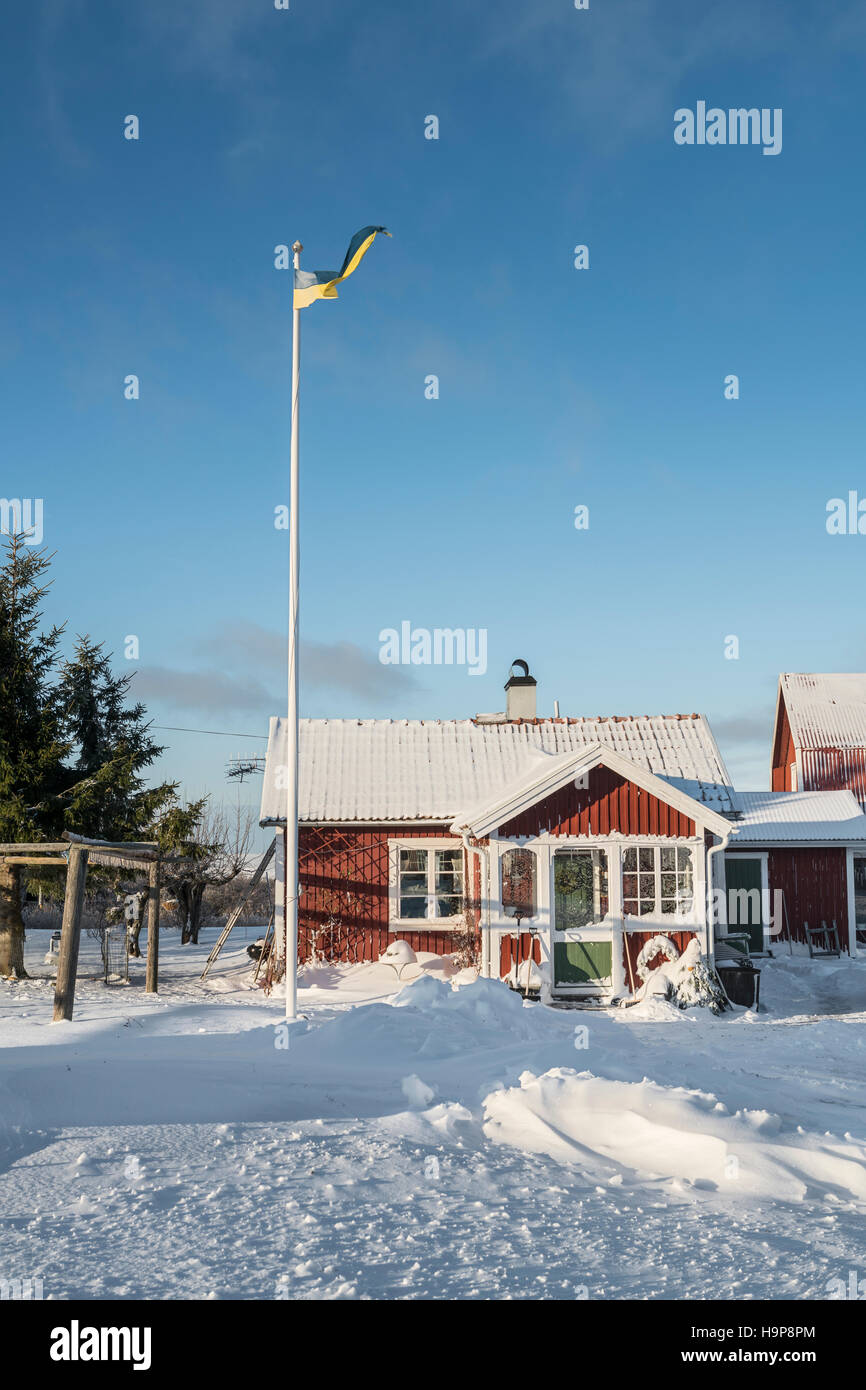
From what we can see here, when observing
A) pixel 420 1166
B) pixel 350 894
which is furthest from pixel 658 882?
pixel 420 1166

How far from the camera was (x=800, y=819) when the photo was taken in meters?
23.6

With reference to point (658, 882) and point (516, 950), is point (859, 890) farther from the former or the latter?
point (516, 950)

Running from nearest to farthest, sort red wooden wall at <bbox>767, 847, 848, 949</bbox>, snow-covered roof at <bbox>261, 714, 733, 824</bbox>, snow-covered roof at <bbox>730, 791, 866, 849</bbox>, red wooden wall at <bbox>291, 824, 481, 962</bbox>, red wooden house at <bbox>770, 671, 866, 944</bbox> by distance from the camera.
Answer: red wooden wall at <bbox>291, 824, 481, 962</bbox> → snow-covered roof at <bbox>261, 714, 733, 824</bbox> → snow-covered roof at <bbox>730, 791, 866, 849</bbox> → red wooden wall at <bbox>767, 847, 848, 949</bbox> → red wooden house at <bbox>770, 671, 866, 944</bbox>

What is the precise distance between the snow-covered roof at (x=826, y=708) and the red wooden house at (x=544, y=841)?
6.99 m

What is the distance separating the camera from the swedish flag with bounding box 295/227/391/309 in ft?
48.4

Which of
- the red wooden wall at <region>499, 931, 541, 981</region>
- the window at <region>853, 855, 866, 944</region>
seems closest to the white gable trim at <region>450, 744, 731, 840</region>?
the red wooden wall at <region>499, 931, 541, 981</region>

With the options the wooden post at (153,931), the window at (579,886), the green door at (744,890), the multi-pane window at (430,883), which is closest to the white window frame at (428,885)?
the multi-pane window at (430,883)

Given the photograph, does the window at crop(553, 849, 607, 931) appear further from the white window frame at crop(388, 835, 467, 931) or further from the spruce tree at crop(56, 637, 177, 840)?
the spruce tree at crop(56, 637, 177, 840)

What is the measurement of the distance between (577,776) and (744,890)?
28.2ft

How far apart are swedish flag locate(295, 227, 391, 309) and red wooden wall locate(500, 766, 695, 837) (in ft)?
28.3

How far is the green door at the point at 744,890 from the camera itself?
23.3 meters
